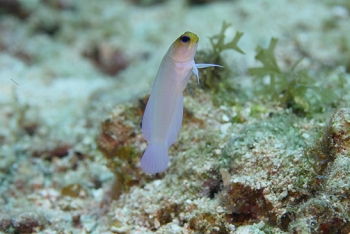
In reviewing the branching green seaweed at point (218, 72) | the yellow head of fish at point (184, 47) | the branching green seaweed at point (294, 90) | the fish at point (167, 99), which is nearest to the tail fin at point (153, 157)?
the fish at point (167, 99)

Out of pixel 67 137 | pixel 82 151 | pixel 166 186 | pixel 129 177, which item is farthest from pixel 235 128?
pixel 67 137

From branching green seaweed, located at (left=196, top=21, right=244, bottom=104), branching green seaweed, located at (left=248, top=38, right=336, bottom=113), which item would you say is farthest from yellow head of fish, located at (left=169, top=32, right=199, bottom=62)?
branching green seaweed, located at (left=248, top=38, right=336, bottom=113)

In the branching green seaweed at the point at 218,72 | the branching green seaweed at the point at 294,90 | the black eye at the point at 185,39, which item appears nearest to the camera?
the black eye at the point at 185,39

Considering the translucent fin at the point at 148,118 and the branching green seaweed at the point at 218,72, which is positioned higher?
the branching green seaweed at the point at 218,72

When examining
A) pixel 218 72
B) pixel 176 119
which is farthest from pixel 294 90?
pixel 176 119

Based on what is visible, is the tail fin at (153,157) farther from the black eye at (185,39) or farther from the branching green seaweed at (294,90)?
the branching green seaweed at (294,90)

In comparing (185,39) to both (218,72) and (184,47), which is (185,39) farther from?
(218,72)
